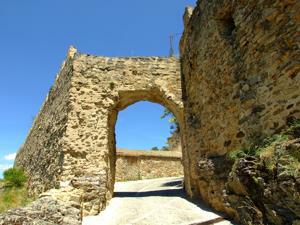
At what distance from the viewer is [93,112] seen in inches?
416

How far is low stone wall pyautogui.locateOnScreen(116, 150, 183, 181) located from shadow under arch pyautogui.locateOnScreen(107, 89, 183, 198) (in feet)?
39.9

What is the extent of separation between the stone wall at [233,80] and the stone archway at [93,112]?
6.21 ft

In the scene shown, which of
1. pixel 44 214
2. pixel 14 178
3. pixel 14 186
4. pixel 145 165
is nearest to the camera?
pixel 44 214

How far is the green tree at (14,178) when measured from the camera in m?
14.8

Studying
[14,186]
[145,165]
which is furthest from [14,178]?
[145,165]

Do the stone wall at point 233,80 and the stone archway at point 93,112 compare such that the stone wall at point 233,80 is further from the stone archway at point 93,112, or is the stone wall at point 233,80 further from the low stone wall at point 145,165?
the low stone wall at point 145,165

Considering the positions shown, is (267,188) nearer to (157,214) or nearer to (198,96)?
(157,214)

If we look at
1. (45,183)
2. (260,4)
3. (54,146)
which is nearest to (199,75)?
(260,4)

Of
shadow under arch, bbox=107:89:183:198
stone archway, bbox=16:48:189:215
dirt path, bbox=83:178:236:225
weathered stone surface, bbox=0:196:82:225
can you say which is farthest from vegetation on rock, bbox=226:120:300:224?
shadow under arch, bbox=107:89:183:198

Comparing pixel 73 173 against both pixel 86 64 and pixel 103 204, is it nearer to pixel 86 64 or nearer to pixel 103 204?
pixel 103 204

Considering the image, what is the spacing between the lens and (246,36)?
21.1 ft

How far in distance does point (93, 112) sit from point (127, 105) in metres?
1.94

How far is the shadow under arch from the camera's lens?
1103 cm

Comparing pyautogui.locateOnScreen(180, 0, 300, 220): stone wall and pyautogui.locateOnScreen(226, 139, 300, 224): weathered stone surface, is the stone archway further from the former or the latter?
pyautogui.locateOnScreen(226, 139, 300, 224): weathered stone surface
